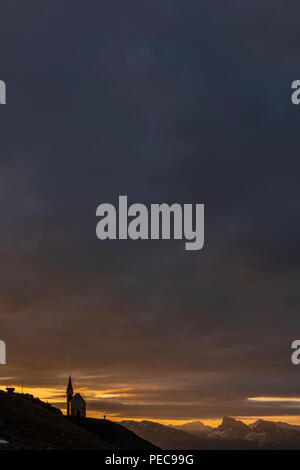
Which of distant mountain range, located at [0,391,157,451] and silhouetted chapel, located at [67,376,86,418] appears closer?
distant mountain range, located at [0,391,157,451]

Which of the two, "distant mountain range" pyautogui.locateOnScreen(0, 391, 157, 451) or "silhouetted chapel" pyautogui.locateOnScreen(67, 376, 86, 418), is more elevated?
"distant mountain range" pyautogui.locateOnScreen(0, 391, 157, 451)

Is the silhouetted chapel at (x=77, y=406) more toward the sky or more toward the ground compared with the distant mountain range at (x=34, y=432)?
more toward the ground

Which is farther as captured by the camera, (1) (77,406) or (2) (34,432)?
(1) (77,406)

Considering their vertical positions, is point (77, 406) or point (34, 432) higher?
point (34, 432)

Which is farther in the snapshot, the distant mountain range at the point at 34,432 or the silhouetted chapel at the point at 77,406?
the silhouetted chapel at the point at 77,406
